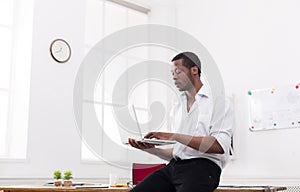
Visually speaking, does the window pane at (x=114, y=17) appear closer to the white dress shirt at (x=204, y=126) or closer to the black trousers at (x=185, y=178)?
the white dress shirt at (x=204, y=126)

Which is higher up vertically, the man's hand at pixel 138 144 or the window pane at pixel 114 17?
the window pane at pixel 114 17

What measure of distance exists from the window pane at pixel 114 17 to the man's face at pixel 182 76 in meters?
3.09

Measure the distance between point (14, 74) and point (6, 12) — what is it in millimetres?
639

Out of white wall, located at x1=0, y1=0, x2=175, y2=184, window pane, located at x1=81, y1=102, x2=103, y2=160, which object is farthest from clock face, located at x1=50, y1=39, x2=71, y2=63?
window pane, located at x1=81, y1=102, x2=103, y2=160

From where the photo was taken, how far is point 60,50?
4652 millimetres

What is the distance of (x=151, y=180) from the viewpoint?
7.54 feet

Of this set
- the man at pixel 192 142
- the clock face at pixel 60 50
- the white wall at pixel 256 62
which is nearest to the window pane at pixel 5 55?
the clock face at pixel 60 50

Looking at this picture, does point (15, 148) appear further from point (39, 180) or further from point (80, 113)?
point (80, 113)

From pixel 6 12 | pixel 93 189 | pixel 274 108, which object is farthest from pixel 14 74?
pixel 274 108

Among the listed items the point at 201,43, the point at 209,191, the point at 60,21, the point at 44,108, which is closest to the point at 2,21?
the point at 60,21

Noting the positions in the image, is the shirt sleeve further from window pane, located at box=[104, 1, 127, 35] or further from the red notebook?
window pane, located at box=[104, 1, 127, 35]

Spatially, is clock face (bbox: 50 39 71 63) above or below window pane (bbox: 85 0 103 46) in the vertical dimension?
below

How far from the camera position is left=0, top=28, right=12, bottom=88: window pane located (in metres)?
4.35

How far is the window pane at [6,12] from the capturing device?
175 inches
